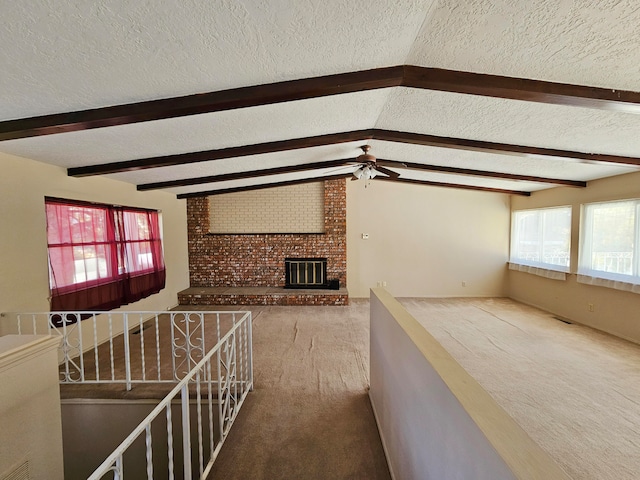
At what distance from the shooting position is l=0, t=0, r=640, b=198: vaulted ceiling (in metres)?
1.40

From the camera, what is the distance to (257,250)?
263 inches

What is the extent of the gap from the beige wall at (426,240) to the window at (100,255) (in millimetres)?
4050

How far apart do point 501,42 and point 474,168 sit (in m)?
3.43

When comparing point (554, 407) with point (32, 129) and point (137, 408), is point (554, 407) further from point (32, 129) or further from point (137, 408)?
point (32, 129)

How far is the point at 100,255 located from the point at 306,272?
3762 mm

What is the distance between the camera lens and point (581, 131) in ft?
9.48

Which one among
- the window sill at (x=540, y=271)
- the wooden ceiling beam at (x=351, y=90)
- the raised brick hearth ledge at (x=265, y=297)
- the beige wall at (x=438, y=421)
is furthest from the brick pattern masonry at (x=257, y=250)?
the wooden ceiling beam at (x=351, y=90)

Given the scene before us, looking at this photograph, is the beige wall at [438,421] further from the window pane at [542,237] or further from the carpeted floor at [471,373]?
the window pane at [542,237]

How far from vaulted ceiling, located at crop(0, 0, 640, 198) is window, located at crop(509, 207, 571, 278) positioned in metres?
2.16

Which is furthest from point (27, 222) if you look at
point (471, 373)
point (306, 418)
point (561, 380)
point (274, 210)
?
point (561, 380)

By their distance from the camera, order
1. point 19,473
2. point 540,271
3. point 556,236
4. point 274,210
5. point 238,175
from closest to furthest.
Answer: point 19,473
point 238,175
point 556,236
point 540,271
point 274,210

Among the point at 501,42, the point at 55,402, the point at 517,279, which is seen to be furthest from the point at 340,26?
the point at 517,279

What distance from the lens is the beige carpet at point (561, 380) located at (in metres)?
2.11

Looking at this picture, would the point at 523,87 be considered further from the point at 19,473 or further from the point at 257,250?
the point at 257,250
